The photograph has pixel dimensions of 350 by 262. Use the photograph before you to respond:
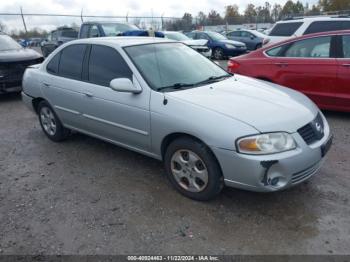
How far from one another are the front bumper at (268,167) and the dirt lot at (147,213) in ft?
1.18

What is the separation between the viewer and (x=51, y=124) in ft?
17.7

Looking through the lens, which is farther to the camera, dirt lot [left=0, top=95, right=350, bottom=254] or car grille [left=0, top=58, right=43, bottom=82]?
car grille [left=0, top=58, right=43, bottom=82]

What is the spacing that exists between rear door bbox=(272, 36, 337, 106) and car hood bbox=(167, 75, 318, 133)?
218cm

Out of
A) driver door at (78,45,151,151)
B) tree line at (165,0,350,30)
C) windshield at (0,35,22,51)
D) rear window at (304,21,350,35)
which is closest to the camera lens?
driver door at (78,45,151,151)

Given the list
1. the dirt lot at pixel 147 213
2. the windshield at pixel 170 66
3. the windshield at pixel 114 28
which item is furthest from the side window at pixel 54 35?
the windshield at pixel 170 66

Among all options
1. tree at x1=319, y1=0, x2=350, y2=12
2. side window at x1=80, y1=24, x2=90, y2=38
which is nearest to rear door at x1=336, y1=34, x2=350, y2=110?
side window at x1=80, y1=24, x2=90, y2=38

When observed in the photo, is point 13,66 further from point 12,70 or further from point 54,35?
point 54,35

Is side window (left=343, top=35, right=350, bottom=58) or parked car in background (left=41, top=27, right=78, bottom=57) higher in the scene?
side window (left=343, top=35, right=350, bottom=58)

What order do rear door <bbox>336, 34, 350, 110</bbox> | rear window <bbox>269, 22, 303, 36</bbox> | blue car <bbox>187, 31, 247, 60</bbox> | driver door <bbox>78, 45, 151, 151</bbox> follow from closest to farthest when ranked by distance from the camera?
driver door <bbox>78, 45, 151, 151</bbox> < rear door <bbox>336, 34, 350, 110</bbox> < rear window <bbox>269, 22, 303, 36</bbox> < blue car <bbox>187, 31, 247, 60</bbox>

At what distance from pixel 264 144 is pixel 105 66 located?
2243 millimetres

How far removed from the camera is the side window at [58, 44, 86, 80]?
4645 millimetres

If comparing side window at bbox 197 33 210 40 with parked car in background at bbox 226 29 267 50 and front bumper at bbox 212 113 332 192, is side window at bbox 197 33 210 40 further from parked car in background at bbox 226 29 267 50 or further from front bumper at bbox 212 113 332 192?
front bumper at bbox 212 113 332 192

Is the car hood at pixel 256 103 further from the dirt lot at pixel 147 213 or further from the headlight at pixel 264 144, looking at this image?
the dirt lot at pixel 147 213

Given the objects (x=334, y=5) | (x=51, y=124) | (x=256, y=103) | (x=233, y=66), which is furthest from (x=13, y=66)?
(x=334, y=5)
